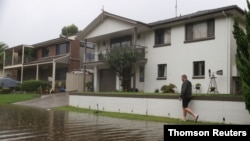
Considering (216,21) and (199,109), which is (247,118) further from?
(216,21)

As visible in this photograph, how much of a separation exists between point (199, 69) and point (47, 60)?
73.6 feet

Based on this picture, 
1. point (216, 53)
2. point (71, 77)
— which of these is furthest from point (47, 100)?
point (216, 53)

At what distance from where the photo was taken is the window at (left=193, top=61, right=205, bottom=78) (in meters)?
23.1

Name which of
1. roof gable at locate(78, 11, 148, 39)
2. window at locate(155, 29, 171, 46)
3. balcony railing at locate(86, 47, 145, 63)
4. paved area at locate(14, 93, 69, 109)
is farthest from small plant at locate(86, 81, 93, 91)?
window at locate(155, 29, 171, 46)

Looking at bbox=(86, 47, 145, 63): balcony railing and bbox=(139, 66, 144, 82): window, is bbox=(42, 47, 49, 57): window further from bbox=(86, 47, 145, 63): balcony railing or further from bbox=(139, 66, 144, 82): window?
bbox=(139, 66, 144, 82): window

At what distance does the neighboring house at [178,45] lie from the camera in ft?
71.2

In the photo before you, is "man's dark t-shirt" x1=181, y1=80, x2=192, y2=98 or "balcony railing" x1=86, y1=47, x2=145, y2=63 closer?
"man's dark t-shirt" x1=181, y1=80, x2=192, y2=98

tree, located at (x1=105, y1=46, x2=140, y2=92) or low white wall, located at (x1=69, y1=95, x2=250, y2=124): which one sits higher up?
tree, located at (x1=105, y1=46, x2=140, y2=92)

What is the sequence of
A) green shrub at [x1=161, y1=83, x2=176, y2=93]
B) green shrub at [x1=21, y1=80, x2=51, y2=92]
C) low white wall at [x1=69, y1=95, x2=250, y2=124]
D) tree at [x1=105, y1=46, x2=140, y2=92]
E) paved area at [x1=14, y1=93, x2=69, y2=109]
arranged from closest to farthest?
low white wall at [x1=69, y1=95, x2=250, y2=124] < green shrub at [x1=161, y1=83, x2=176, y2=93] < tree at [x1=105, y1=46, x2=140, y2=92] < paved area at [x1=14, y1=93, x2=69, y2=109] < green shrub at [x1=21, y1=80, x2=51, y2=92]

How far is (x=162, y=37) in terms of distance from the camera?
2617 centimetres

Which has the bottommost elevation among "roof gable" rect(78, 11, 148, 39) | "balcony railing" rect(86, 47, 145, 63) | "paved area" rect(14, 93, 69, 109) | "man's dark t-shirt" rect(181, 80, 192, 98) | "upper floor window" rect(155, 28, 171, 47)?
"paved area" rect(14, 93, 69, 109)

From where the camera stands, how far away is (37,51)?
152ft

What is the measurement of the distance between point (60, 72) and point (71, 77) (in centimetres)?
763

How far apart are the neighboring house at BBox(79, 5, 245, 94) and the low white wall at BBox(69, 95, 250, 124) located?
5.17 meters
